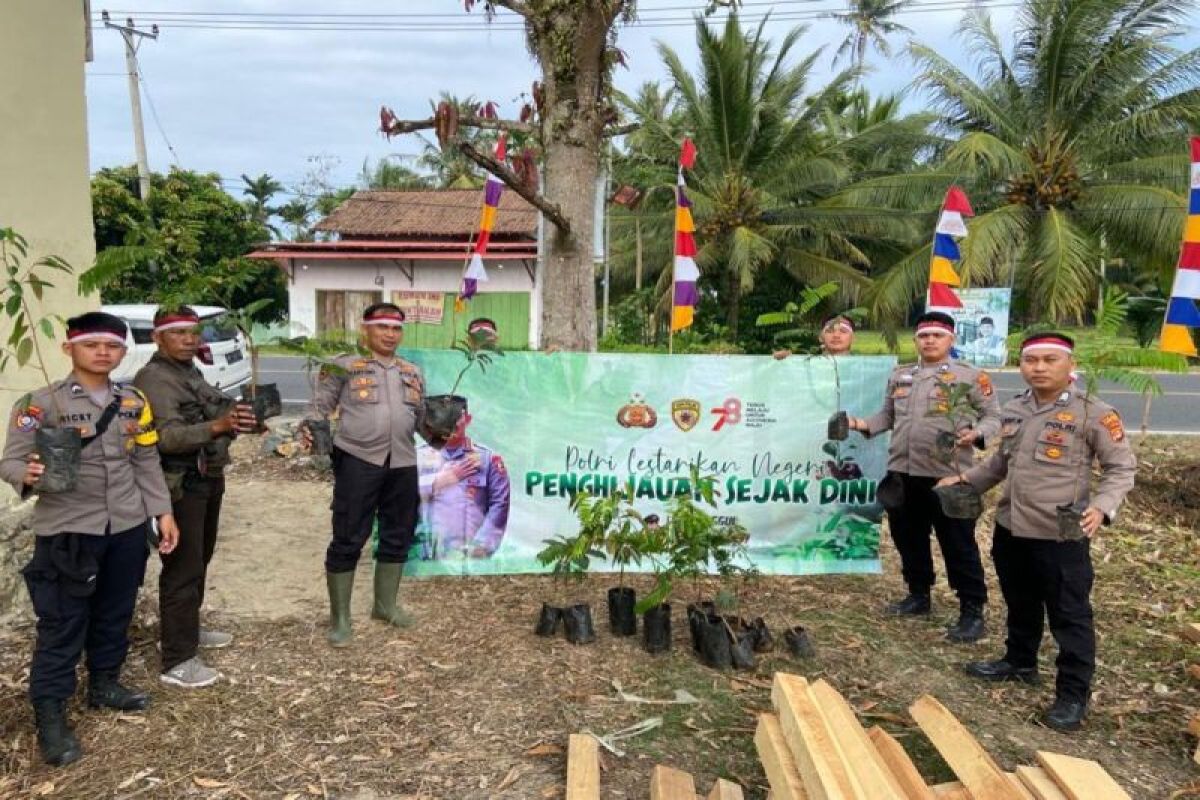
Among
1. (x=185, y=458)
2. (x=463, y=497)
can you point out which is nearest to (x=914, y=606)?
(x=463, y=497)

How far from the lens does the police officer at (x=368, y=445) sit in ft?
14.3

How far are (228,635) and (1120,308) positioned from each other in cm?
510

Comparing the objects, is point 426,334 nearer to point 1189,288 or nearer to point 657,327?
point 657,327

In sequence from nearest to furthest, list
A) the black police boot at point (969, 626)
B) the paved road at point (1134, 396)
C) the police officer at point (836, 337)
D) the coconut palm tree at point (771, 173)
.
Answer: the black police boot at point (969, 626) < the police officer at point (836, 337) < the paved road at point (1134, 396) < the coconut palm tree at point (771, 173)

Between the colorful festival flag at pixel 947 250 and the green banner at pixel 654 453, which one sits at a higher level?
the colorful festival flag at pixel 947 250

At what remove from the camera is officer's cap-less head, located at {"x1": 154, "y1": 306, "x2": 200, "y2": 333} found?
12.7 ft

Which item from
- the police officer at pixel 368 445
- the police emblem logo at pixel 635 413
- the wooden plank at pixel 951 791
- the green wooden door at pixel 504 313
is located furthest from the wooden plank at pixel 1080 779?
the green wooden door at pixel 504 313

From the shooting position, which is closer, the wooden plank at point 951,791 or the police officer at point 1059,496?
the wooden plank at point 951,791

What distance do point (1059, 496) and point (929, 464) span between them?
3.21ft

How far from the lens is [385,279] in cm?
2469

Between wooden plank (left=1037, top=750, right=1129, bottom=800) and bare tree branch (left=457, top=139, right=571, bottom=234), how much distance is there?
13.1 feet

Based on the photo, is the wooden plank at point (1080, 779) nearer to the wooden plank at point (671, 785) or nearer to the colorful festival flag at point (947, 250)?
the wooden plank at point (671, 785)

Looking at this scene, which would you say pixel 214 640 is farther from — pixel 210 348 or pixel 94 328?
pixel 210 348

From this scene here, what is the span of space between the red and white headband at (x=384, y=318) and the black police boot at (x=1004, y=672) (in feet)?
11.4
